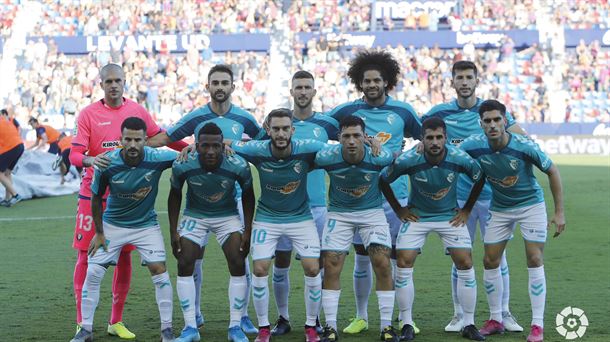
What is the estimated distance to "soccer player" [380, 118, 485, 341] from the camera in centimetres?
807

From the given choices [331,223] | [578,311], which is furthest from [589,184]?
[331,223]

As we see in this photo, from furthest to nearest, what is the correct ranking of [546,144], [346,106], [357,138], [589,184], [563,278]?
[546,144], [589,184], [563,278], [346,106], [357,138]

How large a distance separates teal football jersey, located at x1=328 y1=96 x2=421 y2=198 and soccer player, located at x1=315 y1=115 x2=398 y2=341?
20.3 inches

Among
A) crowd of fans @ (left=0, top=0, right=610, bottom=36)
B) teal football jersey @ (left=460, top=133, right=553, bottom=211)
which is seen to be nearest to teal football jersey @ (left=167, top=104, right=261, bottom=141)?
teal football jersey @ (left=460, top=133, right=553, bottom=211)

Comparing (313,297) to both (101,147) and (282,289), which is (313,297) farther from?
(101,147)

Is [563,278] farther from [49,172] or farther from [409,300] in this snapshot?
[49,172]

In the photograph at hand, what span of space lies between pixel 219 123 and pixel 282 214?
3.57 ft

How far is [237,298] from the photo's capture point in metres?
8.11

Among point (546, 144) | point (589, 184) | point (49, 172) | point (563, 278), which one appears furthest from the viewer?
point (546, 144)

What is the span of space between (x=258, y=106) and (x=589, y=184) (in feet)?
53.9

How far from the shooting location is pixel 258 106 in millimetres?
36719

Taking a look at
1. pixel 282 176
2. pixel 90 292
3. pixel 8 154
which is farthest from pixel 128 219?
pixel 8 154

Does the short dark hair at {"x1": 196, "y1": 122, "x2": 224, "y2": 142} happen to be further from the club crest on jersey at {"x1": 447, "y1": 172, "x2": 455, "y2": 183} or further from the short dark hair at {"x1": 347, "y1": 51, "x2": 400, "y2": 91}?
the club crest on jersey at {"x1": 447, "y1": 172, "x2": 455, "y2": 183}

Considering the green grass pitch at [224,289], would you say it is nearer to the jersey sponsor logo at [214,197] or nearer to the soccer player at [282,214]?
the soccer player at [282,214]
